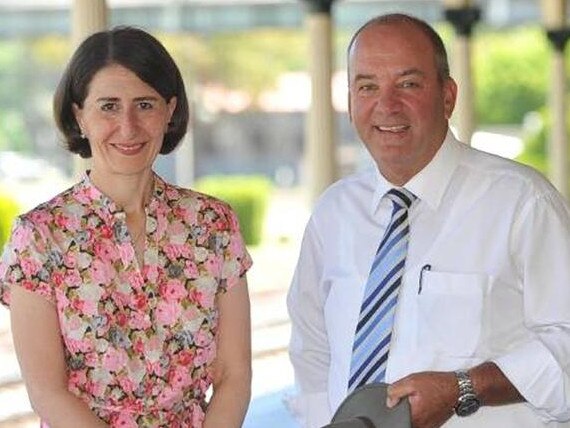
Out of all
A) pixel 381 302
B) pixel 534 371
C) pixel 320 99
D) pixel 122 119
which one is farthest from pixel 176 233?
pixel 320 99

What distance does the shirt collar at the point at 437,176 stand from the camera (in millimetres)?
2600

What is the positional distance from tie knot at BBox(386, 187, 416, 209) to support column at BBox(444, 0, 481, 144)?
31.4 ft

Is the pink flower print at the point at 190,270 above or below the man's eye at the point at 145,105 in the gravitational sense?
below

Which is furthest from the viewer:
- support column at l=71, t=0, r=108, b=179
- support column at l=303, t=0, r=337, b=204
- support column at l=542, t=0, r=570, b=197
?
support column at l=542, t=0, r=570, b=197

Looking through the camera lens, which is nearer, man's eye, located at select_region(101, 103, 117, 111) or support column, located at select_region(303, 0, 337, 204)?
man's eye, located at select_region(101, 103, 117, 111)

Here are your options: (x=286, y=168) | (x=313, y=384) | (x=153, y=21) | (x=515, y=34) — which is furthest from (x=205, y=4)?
(x=313, y=384)

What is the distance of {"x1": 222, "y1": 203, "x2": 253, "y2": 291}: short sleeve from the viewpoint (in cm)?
255

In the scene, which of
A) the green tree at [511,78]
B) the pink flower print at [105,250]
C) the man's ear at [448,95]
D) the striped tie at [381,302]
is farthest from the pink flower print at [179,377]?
the green tree at [511,78]

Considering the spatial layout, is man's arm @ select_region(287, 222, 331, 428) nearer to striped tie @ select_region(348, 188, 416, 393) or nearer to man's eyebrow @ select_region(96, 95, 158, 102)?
striped tie @ select_region(348, 188, 416, 393)

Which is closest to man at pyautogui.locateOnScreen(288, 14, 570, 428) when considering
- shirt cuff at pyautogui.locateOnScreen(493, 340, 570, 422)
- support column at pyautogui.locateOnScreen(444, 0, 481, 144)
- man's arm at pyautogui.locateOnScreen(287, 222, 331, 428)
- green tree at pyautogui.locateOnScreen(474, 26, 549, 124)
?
shirt cuff at pyautogui.locateOnScreen(493, 340, 570, 422)

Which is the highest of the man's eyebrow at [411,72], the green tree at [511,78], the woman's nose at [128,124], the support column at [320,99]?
the man's eyebrow at [411,72]

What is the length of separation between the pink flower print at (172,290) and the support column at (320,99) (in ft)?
22.7

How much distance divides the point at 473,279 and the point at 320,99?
698 cm

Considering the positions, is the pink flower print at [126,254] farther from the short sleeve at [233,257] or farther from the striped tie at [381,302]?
the striped tie at [381,302]
